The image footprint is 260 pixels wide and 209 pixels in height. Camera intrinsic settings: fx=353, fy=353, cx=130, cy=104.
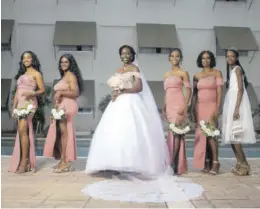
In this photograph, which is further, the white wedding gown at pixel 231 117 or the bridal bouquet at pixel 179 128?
the bridal bouquet at pixel 179 128

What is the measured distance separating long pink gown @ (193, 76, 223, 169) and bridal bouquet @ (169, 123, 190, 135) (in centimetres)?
24

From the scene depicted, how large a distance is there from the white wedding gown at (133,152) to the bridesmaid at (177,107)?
0.91 ft

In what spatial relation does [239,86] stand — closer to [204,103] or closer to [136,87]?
[204,103]

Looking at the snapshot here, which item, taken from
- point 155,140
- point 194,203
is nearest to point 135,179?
point 155,140

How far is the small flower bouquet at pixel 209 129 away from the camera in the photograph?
483cm

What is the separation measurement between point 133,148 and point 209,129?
4.10 ft

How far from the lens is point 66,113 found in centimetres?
501

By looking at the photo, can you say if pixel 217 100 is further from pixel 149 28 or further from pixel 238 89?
pixel 149 28

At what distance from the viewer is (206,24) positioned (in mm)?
13609

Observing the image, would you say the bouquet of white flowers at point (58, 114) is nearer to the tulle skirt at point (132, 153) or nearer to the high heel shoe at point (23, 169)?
the tulle skirt at point (132, 153)

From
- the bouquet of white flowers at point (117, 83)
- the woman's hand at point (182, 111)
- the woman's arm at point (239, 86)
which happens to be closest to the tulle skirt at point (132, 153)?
the bouquet of white flowers at point (117, 83)

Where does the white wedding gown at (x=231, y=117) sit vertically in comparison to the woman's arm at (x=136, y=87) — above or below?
below

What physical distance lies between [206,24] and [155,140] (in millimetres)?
10136

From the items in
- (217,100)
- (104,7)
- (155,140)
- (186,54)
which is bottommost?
(155,140)
